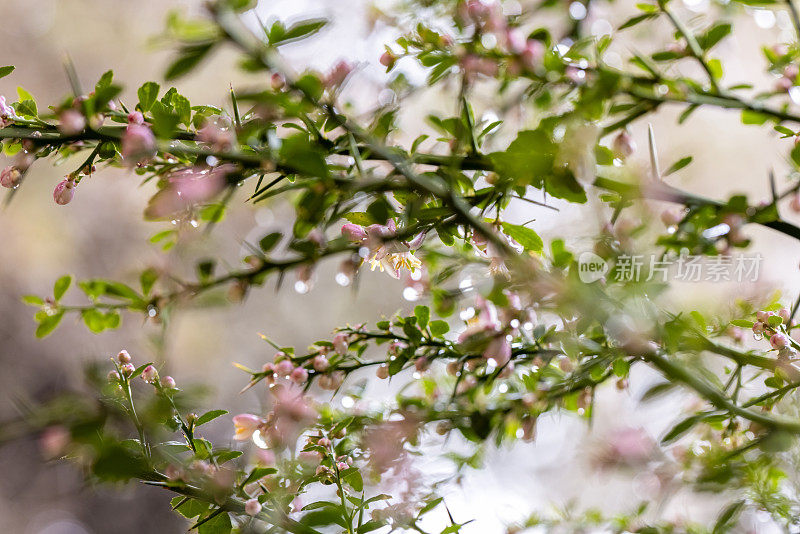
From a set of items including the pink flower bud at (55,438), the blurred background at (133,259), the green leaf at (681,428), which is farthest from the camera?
the blurred background at (133,259)

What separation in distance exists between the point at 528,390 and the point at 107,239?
5.16 feet

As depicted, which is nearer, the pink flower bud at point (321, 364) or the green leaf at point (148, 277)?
the green leaf at point (148, 277)

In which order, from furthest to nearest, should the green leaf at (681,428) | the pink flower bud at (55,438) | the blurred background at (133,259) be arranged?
the blurred background at (133,259) < the green leaf at (681,428) < the pink flower bud at (55,438)

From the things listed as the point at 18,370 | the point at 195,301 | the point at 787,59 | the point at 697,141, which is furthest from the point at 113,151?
the point at 697,141

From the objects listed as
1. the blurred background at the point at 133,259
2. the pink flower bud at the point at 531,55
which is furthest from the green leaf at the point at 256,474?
the blurred background at the point at 133,259

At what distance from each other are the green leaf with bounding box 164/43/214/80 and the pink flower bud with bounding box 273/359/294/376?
0.18 metres

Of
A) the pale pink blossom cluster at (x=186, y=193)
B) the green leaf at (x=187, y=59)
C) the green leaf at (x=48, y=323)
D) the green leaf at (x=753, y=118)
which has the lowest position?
the green leaf at (x=48, y=323)

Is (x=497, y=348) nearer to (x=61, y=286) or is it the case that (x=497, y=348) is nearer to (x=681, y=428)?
(x=681, y=428)

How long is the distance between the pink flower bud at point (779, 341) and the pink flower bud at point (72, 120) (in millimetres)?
358

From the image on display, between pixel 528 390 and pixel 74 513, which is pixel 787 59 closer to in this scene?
pixel 528 390

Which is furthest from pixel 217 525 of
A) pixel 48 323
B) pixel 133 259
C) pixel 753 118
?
pixel 133 259

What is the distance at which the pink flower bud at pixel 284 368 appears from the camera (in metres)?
0.35

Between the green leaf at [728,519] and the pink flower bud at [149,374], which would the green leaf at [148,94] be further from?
the green leaf at [728,519]

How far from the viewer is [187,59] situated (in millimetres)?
211
